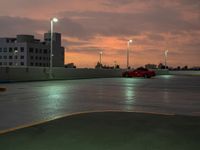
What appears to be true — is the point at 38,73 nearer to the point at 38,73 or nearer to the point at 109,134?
the point at 38,73

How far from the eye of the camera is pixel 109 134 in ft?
30.0

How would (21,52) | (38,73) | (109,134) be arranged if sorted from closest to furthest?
(109,134), (38,73), (21,52)

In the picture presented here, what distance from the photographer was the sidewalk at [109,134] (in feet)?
25.8

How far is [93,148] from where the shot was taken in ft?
25.1

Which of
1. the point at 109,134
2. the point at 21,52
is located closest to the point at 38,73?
the point at 109,134

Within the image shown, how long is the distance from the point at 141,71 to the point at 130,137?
55524 mm

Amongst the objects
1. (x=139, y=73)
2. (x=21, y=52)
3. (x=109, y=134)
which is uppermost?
(x=21, y=52)

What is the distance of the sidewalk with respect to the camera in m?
7.87


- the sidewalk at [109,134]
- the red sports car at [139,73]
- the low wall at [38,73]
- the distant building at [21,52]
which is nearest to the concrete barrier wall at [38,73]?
the low wall at [38,73]

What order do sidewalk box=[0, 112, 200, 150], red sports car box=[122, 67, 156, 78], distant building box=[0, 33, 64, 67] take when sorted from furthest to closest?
1. distant building box=[0, 33, 64, 67]
2. red sports car box=[122, 67, 156, 78]
3. sidewalk box=[0, 112, 200, 150]

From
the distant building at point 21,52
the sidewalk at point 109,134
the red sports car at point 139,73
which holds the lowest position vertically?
the sidewalk at point 109,134

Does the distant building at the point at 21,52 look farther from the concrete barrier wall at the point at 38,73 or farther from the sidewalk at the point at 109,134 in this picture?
the sidewalk at the point at 109,134

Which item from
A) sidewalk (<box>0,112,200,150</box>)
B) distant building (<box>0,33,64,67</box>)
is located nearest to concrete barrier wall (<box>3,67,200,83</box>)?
sidewalk (<box>0,112,200,150</box>)

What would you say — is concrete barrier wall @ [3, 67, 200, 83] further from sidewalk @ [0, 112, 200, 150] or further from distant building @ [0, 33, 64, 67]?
distant building @ [0, 33, 64, 67]
